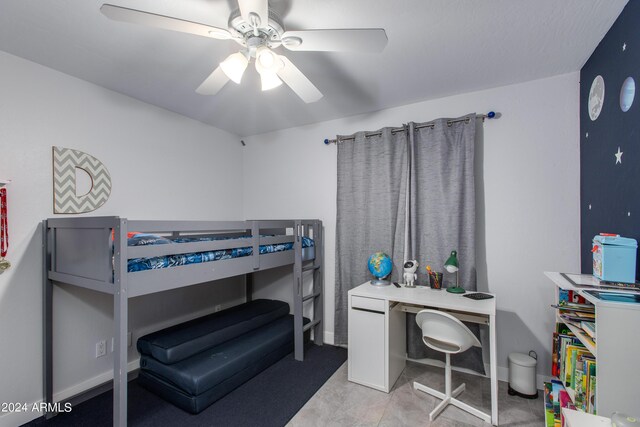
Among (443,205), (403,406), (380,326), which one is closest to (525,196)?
(443,205)

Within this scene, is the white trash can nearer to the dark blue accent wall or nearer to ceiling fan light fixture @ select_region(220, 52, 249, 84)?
the dark blue accent wall

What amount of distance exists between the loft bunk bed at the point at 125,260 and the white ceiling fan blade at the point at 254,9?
3.82 feet

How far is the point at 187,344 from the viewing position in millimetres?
2203

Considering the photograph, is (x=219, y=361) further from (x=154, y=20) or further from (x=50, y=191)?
(x=154, y=20)

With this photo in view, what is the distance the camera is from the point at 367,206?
2.87 metres

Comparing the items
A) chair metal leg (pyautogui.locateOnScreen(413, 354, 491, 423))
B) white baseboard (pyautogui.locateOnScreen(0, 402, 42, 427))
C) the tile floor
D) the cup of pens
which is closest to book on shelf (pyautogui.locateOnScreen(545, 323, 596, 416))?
the tile floor

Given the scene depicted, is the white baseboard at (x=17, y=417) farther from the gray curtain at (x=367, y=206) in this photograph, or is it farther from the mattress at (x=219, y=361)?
the gray curtain at (x=367, y=206)

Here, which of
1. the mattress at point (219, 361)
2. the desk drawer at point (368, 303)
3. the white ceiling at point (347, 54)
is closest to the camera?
the white ceiling at point (347, 54)

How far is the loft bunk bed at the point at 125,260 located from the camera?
158 cm

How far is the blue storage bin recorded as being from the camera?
4.46 ft

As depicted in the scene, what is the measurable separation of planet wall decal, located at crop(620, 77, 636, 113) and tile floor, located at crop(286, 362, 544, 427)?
1894 mm

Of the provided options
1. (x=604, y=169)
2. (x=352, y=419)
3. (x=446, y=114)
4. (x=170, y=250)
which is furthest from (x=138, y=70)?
(x=604, y=169)

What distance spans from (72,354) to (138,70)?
2113mm

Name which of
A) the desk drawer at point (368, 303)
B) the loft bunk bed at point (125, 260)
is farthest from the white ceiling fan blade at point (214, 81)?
the desk drawer at point (368, 303)
